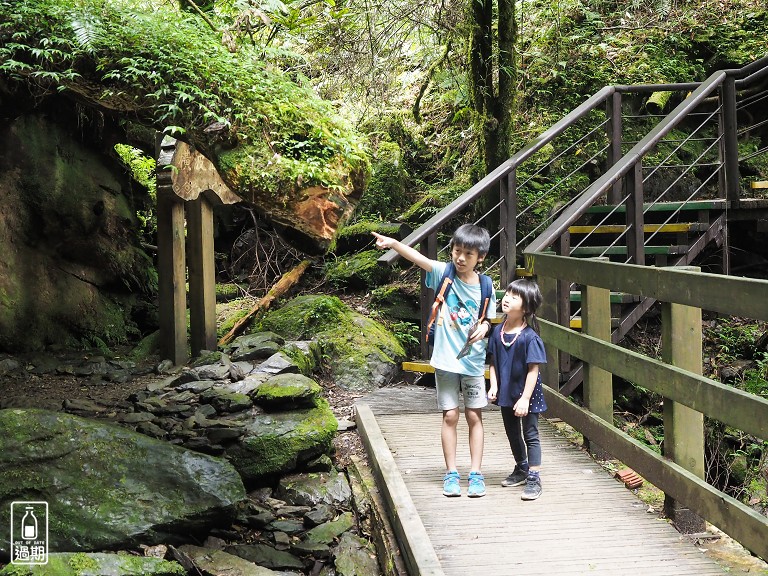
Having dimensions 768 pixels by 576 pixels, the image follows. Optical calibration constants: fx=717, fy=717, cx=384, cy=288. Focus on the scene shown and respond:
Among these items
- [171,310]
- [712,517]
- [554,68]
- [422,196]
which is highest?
[554,68]

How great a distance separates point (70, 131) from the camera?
876cm

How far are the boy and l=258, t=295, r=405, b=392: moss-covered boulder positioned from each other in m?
3.47

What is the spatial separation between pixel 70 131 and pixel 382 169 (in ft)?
14.7

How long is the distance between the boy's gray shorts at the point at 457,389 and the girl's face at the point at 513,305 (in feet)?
1.37

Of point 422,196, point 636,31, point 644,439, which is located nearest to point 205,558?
point 644,439

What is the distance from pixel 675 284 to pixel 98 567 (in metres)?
3.46

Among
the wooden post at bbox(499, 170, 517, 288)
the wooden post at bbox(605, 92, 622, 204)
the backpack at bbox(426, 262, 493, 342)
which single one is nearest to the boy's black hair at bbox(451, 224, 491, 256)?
the backpack at bbox(426, 262, 493, 342)

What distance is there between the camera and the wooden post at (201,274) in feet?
26.0

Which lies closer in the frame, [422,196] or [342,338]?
[342,338]

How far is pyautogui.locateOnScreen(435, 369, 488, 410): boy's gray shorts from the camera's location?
4.15 metres

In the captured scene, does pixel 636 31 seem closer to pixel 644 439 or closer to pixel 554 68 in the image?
pixel 554 68

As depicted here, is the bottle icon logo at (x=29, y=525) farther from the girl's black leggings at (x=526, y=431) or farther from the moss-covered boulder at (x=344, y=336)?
the moss-covered boulder at (x=344, y=336)

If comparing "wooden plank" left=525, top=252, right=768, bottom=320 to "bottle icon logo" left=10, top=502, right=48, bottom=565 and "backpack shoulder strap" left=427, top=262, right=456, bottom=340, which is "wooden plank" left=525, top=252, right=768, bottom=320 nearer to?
"backpack shoulder strap" left=427, top=262, right=456, bottom=340

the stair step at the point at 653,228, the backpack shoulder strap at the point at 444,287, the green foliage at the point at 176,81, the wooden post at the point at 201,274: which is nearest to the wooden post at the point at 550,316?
the stair step at the point at 653,228
